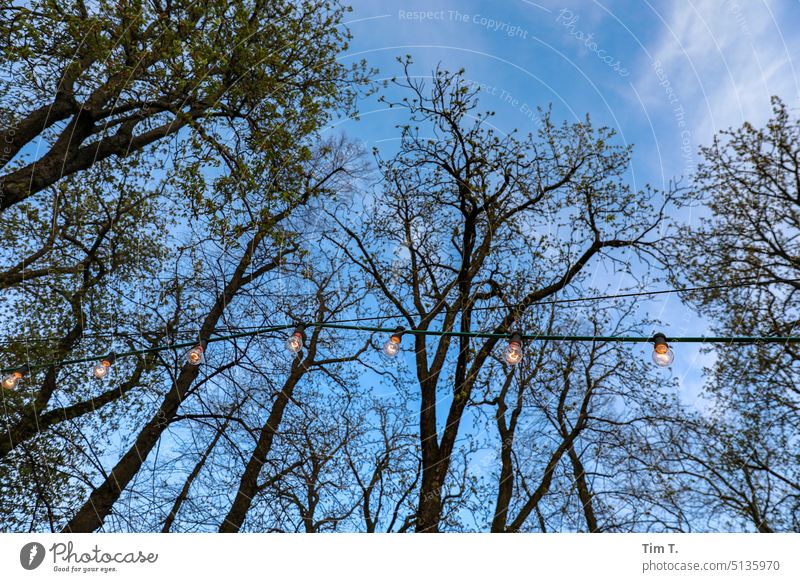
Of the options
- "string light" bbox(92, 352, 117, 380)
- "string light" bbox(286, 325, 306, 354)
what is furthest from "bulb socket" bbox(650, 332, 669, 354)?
"string light" bbox(92, 352, 117, 380)

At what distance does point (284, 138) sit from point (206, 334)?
18.1 feet

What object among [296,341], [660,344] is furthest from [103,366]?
[660,344]

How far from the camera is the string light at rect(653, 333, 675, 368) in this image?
5840 millimetres

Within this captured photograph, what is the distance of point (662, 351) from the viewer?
5.89 meters

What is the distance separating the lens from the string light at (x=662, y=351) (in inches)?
230

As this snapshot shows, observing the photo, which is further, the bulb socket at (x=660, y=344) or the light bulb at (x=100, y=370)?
the light bulb at (x=100, y=370)

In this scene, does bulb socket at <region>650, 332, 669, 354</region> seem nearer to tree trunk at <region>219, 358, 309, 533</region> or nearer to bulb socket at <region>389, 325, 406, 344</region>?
bulb socket at <region>389, 325, 406, 344</region>

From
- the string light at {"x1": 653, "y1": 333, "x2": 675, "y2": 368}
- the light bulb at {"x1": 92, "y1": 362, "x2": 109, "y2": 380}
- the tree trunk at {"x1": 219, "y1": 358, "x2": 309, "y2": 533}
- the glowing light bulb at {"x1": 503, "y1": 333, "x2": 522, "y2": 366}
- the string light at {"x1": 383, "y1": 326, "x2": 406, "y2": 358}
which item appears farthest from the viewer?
the tree trunk at {"x1": 219, "y1": 358, "x2": 309, "y2": 533}

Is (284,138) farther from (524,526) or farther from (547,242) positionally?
(524,526)

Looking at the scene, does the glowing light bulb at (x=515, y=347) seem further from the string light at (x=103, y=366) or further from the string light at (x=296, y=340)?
the string light at (x=103, y=366)

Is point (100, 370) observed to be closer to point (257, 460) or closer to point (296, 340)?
point (296, 340)

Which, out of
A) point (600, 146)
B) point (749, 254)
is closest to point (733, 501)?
point (749, 254)

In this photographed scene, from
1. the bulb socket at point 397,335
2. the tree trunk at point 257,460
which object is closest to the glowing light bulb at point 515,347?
the bulb socket at point 397,335

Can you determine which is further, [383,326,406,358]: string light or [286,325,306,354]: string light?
[286,325,306,354]: string light
